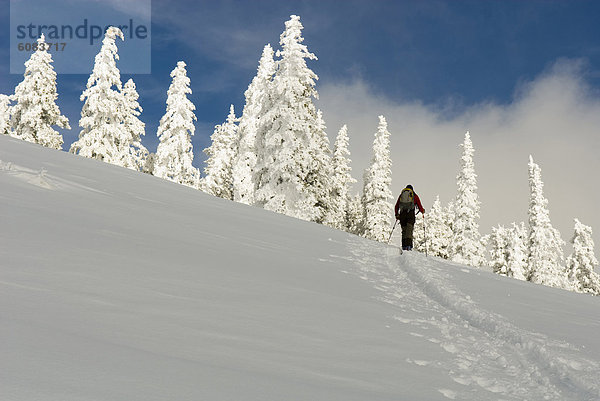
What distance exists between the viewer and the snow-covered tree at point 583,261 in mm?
46969

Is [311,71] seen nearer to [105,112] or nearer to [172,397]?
[105,112]

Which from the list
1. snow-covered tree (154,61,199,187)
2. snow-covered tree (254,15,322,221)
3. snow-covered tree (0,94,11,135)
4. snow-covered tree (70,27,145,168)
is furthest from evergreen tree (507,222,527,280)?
snow-covered tree (0,94,11,135)

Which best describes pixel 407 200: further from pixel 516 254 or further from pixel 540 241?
pixel 516 254

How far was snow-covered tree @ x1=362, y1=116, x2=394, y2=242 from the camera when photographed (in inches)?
1827

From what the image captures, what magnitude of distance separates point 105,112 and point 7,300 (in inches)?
1501

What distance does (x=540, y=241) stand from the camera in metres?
45.0

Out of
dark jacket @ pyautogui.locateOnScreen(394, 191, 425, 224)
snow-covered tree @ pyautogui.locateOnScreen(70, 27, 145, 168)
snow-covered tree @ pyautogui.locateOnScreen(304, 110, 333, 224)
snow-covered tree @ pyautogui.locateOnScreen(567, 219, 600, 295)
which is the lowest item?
snow-covered tree @ pyautogui.locateOnScreen(567, 219, 600, 295)

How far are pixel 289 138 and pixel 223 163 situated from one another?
20492 millimetres

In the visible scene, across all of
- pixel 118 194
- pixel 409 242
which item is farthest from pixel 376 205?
pixel 118 194

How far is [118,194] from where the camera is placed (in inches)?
436

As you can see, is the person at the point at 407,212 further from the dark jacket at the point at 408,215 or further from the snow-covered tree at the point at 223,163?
the snow-covered tree at the point at 223,163

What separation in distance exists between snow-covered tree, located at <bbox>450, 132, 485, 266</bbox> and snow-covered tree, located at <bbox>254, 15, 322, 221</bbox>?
21018mm

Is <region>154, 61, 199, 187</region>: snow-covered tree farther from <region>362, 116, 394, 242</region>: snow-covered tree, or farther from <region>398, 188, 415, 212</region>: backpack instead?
<region>398, 188, 415, 212</region>: backpack

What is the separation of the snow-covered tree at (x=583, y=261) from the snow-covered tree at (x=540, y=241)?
232cm
